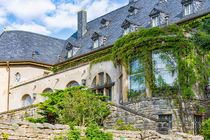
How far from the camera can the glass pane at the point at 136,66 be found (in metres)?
20.5

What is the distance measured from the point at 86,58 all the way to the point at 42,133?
1834cm

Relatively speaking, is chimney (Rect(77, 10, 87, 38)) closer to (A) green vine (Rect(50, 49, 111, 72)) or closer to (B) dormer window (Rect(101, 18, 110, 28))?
(B) dormer window (Rect(101, 18, 110, 28))

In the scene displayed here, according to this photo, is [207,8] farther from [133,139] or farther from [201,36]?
[133,139]

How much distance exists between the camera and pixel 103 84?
24.6m

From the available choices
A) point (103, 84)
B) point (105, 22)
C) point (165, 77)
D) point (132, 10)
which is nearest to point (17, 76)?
point (105, 22)

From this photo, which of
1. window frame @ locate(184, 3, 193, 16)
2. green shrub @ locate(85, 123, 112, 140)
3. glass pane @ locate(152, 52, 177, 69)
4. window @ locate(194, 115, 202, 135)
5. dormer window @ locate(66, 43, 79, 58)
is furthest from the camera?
dormer window @ locate(66, 43, 79, 58)

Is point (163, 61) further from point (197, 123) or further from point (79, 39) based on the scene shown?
point (79, 39)

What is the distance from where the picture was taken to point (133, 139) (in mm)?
14062

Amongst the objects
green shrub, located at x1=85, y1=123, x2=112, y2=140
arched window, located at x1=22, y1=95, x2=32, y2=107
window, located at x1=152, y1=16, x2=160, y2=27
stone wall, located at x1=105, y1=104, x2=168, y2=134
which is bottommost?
green shrub, located at x1=85, y1=123, x2=112, y2=140

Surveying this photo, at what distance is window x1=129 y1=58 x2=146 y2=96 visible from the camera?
20244mm

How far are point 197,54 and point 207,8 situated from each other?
4470mm

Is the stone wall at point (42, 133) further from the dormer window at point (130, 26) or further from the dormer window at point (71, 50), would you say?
the dormer window at point (71, 50)

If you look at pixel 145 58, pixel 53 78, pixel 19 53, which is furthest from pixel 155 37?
pixel 19 53

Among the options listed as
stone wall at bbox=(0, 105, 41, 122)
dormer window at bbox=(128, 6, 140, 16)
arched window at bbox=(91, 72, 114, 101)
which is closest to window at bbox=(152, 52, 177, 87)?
arched window at bbox=(91, 72, 114, 101)
